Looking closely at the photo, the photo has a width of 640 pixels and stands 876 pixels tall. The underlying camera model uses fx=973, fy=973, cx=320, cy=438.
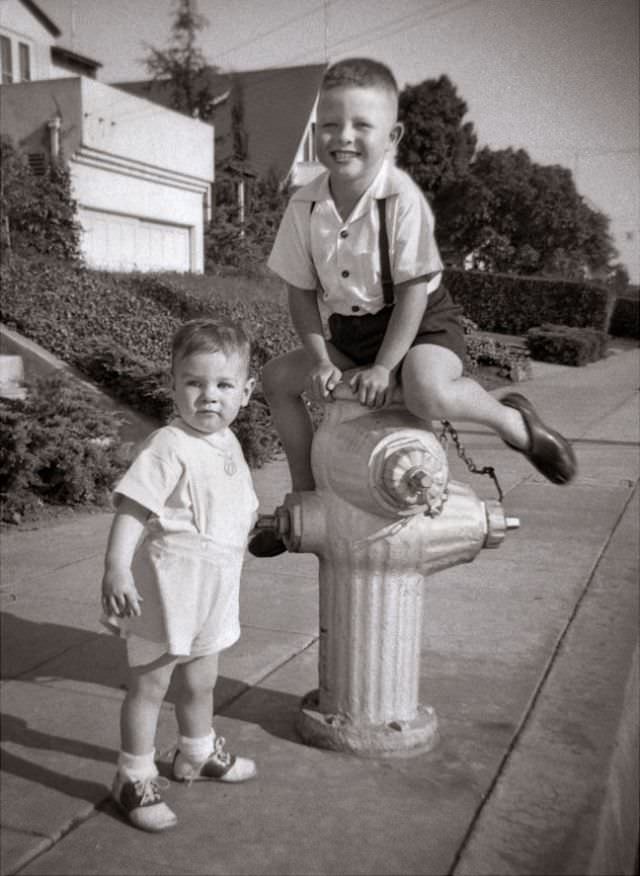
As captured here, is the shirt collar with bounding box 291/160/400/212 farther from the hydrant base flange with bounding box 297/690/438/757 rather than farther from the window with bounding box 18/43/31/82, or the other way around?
the window with bounding box 18/43/31/82

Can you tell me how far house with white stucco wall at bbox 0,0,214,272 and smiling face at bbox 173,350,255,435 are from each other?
43.5 ft

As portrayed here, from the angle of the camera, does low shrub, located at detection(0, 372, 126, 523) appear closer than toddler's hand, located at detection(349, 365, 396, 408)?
No

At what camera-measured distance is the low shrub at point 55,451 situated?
547 cm

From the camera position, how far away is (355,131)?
2.46m

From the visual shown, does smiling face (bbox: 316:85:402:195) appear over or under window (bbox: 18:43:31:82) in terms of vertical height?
under

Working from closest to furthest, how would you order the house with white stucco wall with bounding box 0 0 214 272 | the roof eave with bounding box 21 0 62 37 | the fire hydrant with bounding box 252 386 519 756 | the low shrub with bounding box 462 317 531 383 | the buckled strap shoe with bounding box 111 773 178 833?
1. the buckled strap shoe with bounding box 111 773 178 833
2. the fire hydrant with bounding box 252 386 519 756
3. the low shrub with bounding box 462 317 531 383
4. the house with white stucco wall with bounding box 0 0 214 272
5. the roof eave with bounding box 21 0 62 37

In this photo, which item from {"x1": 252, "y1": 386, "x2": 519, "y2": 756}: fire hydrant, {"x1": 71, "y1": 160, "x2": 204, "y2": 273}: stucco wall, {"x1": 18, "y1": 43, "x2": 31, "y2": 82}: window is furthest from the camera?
{"x1": 18, "y1": 43, "x2": 31, "y2": 82}: window

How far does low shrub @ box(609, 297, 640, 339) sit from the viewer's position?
3006 cm

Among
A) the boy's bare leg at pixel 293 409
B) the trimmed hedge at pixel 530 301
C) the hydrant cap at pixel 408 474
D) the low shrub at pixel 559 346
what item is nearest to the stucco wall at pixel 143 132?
the trimmed hedge at pixel 530 301

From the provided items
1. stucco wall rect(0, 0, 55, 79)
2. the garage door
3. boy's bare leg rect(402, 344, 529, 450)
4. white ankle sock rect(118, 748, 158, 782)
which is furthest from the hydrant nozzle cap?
stucco wall rect(0, 0, 55, 79)

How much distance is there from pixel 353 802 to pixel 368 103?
69.5 inches

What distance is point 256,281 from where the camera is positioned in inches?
661

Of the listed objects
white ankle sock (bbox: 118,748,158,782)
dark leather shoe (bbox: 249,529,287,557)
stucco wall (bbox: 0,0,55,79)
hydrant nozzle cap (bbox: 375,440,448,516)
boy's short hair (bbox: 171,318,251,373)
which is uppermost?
stucco wall (bbox: 0,0,55,79)

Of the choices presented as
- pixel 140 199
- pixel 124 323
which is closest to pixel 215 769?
pixel 124 323
